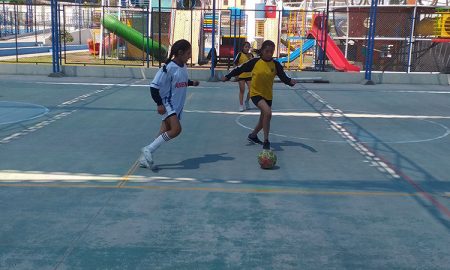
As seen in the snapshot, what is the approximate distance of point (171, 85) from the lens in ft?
23.4

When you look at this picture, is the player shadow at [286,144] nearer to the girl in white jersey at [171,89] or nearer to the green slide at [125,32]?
the girl in white jersey at [171,89]

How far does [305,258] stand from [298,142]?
5.21 m

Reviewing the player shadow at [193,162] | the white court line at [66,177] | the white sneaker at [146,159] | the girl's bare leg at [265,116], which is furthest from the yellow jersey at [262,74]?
the white court line at [66,177]

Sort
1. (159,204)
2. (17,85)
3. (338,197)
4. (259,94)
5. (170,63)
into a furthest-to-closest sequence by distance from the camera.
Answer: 1. (17,85)
2. (259,94)
3. (170,63)
4. (338,197)
5. (159,204)

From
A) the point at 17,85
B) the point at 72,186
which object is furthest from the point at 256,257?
the point at 17,85

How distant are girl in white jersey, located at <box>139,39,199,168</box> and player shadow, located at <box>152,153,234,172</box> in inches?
13.0

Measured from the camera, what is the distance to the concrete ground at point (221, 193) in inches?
176

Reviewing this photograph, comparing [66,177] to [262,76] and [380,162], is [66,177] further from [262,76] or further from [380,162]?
[380,162]

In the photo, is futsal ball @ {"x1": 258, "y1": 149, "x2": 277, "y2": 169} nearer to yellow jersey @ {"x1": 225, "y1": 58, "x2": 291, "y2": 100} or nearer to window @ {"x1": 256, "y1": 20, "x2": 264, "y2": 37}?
yellow jersey @ {"x1": 225, "y1": 58, "x2": 291, "y2": 100}

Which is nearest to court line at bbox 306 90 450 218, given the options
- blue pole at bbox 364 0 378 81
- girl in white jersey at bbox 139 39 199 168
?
girl in white jersey at bbox 139 39 199 168

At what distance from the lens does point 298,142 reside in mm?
9484

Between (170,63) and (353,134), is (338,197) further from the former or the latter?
(353,134)

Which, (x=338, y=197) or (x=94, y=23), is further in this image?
(x=94, y=23)

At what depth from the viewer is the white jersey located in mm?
7020
